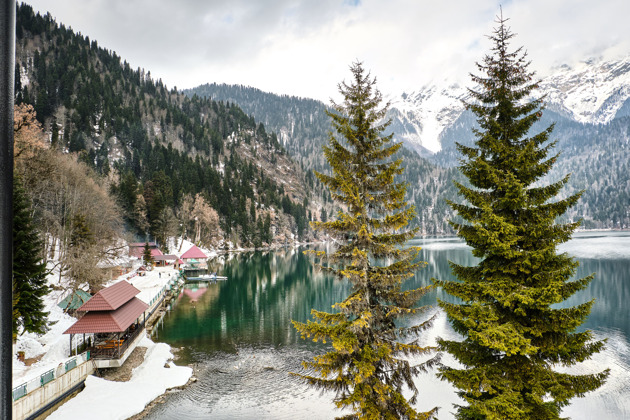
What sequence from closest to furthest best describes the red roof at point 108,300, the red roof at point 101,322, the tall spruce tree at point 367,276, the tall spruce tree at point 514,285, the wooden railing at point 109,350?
the tall spruce tree at point 514,285 → the tall spruce tree at point 367,276 → the red roof at point 101,322 → the red roof at point 108,300 → the wooden railing at point 109,350

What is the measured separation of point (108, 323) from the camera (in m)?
21.2

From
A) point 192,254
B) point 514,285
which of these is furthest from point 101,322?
point 192,254

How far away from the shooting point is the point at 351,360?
34.7 feet

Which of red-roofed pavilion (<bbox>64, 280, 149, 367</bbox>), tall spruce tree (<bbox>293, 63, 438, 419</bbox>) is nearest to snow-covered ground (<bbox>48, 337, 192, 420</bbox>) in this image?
red-roofed pavilion (<bbox>64, 280, 149, 367</bbox>)

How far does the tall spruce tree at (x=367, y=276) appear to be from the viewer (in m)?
10.2

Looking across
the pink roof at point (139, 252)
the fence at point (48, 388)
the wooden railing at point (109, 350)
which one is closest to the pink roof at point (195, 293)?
the pink roof at point (139, 252)

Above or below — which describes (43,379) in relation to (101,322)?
below

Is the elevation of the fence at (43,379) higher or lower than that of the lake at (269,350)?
higher

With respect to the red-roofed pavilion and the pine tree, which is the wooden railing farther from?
the pine tree

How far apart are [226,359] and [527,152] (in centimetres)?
2404

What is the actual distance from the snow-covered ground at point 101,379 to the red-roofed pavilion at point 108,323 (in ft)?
4.99

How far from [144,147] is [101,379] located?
4665 inches

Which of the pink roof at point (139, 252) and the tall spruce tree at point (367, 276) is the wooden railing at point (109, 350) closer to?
the tall spruce tree at point (367, 276)

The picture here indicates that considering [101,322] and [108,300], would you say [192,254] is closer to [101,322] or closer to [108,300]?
[108,300]
